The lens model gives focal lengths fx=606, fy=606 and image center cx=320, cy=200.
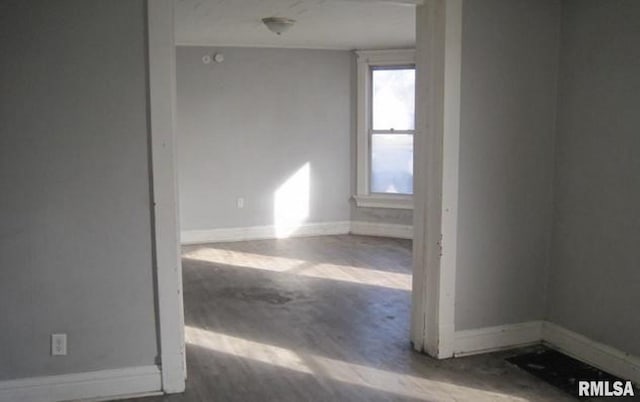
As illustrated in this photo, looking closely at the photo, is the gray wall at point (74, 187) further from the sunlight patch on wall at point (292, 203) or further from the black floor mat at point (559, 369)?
the sunlight patch on wall at point (292, 203)

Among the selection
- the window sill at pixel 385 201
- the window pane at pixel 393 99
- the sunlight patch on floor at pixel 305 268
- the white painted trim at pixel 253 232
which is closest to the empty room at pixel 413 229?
the sunlight patch on floor at pixel 305 268

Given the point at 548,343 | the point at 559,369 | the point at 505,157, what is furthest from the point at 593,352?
the point at 505,157

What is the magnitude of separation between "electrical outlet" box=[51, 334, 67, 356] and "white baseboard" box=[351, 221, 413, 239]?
4.81 m

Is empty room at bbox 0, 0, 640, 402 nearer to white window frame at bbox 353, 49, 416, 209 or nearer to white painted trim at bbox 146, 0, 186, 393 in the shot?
white painted trim at bbox 146, 0, 186, 393

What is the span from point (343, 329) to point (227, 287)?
4.60 feet

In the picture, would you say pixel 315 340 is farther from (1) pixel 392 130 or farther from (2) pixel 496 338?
(1) pixel 392 130

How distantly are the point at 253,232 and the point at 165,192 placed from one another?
167 inches

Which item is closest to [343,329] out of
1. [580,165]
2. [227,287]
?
[227,287]

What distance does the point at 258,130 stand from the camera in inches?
278

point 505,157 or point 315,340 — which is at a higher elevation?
point 505,157

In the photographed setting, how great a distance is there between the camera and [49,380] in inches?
115

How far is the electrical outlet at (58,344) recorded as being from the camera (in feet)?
9.60

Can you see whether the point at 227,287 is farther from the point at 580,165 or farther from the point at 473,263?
the point at 580,165

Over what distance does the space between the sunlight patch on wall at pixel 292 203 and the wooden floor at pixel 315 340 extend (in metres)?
1.10
